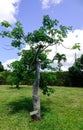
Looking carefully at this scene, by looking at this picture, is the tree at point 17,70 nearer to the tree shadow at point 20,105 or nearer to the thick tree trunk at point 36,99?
the thick tree trunk at point 36,99

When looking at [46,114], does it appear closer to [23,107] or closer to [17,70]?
[23,107]

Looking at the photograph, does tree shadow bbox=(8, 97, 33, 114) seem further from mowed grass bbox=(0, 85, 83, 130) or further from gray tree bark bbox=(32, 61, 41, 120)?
gray tree bark bbox=(32, 61, 41, 120)

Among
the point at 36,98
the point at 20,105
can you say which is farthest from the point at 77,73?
the point at 36,98

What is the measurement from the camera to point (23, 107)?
20.6 metres

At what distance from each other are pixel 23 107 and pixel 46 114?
2535 millimetres

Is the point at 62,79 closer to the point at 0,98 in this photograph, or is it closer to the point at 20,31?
the point at 0,98

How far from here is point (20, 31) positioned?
1909cm

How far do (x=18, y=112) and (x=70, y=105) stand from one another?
4245 mm

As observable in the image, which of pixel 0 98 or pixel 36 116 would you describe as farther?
pixel 0 98

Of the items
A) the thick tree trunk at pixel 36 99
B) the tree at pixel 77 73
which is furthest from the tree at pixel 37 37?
the tree at pixel 77 73

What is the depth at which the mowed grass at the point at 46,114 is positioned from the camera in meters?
16.5

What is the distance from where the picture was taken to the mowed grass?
54.2 ft

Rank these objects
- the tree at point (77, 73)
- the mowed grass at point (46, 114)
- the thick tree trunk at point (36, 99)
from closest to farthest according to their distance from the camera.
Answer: the mowed grass at point (46, 114), the thick tree trunk at point (36, 99), the tree at point (77, 73)

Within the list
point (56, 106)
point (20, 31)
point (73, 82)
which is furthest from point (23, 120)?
point (73, 82)
